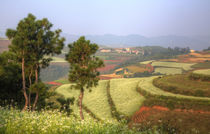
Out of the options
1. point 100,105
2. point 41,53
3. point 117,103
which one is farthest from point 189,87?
point 41,53

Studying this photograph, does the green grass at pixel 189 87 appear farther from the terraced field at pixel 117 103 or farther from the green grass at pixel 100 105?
the green grass at pixel 100 105

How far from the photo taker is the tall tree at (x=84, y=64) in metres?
21.0

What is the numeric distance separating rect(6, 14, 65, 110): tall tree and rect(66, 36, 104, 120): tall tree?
2013mm

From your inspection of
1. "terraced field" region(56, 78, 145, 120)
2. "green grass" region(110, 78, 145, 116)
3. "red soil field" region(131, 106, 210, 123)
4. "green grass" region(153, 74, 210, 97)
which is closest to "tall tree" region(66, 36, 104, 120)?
"terraced field" region(56, 78, 145, 120)

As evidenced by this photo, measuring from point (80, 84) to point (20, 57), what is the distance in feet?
25.7

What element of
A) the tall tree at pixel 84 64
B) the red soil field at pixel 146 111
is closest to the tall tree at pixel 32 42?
the tall tree at pixel 84 64

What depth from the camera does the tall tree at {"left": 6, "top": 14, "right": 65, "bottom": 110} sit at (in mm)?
19670

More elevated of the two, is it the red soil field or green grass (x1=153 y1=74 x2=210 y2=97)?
green grass (x1=153 y1=74 x2=210 y2=97)

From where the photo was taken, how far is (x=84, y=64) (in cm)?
2220

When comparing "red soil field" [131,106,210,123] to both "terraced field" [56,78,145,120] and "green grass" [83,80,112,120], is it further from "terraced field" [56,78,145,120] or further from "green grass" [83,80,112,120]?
"green grass" [83,80,112,120]

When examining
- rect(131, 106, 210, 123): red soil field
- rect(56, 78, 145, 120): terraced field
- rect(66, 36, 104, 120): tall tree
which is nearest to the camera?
rect(66, 36, 104, 120): tall tree

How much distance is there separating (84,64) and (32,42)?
6707 mm

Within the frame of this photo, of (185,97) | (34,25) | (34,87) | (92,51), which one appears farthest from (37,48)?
(185,97)

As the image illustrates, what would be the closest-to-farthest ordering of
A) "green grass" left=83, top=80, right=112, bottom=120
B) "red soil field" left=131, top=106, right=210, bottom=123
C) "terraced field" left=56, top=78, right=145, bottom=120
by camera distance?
1. "red soil field" left=131, top=106, right=210, bottom=123
2. "terraced field" left=56, top=78, right=145, bottom=120
3. "green grass" left=83, top=80, right=112, bottom=120
